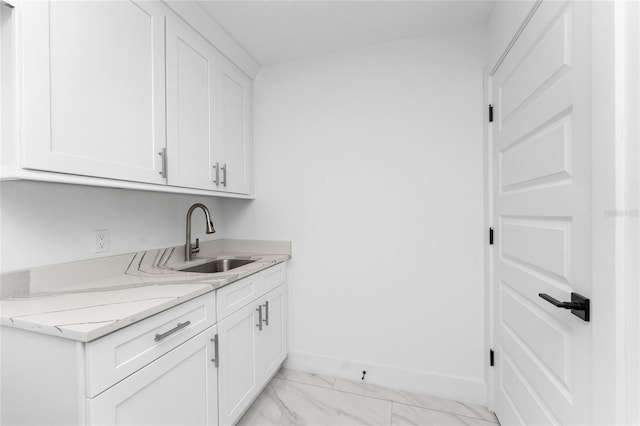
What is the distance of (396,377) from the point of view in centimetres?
186

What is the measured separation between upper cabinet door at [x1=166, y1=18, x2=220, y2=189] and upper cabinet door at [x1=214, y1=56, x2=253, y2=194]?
0.09m

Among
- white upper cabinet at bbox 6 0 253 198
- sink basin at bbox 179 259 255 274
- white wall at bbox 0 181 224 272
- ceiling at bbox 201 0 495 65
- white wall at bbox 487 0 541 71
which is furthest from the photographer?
sink basin at bbox 179 259 255 274

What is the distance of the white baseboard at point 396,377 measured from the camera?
172 cm

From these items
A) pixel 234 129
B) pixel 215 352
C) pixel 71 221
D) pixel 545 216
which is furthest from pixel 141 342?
pixel 545 216

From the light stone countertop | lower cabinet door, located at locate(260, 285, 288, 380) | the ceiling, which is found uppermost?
the ceiling

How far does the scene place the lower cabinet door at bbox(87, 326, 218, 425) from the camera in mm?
824

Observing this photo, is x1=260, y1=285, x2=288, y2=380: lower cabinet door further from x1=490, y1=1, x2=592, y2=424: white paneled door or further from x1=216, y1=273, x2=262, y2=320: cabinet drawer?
x1=490, y1=1, x2=592, y2=424: white paneled door

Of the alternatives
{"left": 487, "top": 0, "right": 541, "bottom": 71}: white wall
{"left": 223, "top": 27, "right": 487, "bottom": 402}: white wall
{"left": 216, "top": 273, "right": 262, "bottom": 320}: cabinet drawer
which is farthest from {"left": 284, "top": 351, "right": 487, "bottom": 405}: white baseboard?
{"left": 487, "top": 0, "right": 541, "bottom": 71}: white wall

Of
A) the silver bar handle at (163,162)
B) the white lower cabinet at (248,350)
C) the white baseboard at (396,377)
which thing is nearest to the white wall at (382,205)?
the white baseboard at (396,377)

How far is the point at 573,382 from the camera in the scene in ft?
Result: 2.85

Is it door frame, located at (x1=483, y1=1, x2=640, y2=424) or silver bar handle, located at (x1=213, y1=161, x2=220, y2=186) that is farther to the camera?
silver bar handle, located at (x1=213, y1=161, x2=220, y2=186)

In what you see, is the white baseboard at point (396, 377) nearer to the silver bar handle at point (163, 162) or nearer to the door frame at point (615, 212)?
the door frame at point (615, 212)

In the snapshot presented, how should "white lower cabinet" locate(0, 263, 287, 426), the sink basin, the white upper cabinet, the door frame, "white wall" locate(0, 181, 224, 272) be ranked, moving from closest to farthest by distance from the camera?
the door frame, "white lower cabinet" locate(0, 263, 287, 426), the white upper cabinet, "white wall" locate(0, 181, 224, 272), the sink basin

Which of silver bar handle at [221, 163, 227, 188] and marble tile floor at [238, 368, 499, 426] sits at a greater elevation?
silver bar handle at [221, 163, 227, 188]
